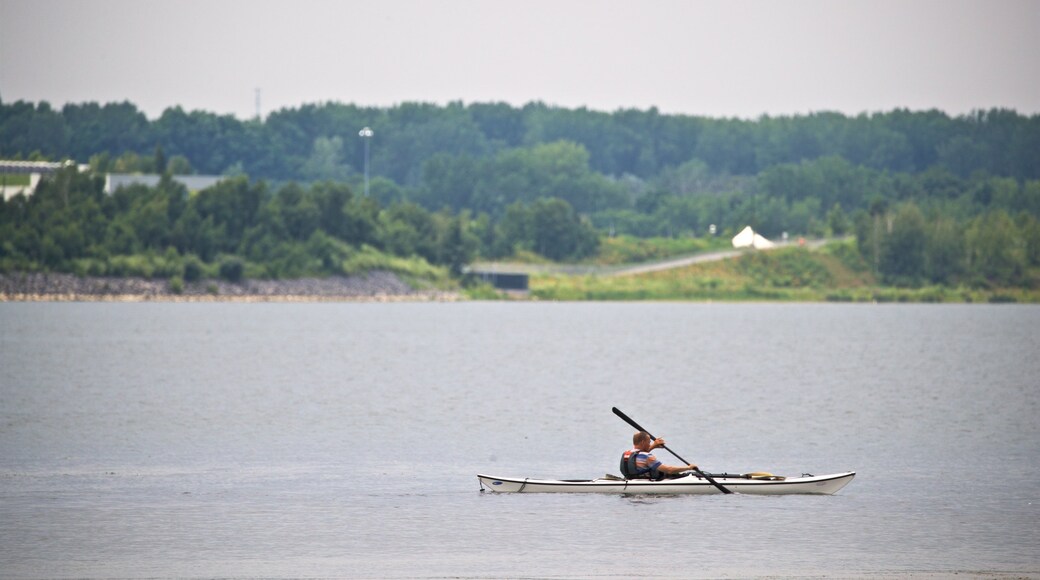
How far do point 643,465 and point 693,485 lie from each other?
1.45 m

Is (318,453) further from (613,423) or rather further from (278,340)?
(278,340)

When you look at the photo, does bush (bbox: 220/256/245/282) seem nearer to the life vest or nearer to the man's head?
the man's head

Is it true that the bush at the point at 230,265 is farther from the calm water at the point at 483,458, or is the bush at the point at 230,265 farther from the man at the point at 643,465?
the man at the point at 643,465

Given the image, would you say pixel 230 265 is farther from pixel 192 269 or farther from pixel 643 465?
pixel 643 465

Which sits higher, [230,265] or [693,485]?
[230,265]

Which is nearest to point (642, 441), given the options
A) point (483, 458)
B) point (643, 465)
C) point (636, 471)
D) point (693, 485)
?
point (643, 465)

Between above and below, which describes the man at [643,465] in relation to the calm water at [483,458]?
above

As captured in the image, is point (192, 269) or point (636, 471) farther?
point (192, 269)

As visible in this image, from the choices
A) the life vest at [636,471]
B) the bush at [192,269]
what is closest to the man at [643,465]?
the life vest at [636,471]

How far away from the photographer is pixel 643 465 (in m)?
38.6

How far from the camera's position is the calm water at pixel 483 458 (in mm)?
32250

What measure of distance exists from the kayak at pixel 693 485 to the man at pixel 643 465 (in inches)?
8.3

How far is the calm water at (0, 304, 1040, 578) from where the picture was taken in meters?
32.2

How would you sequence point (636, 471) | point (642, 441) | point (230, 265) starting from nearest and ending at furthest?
point (636, 471)
point (642, 441)
point (230, 265)
